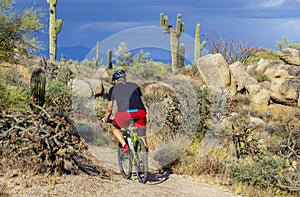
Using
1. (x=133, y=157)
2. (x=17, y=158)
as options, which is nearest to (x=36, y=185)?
(x=17, y=158)

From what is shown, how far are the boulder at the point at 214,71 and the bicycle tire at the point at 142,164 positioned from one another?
14413 millimetres

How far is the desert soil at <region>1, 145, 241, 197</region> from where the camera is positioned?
557 centimetres

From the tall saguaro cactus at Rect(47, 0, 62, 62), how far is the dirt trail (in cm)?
1500

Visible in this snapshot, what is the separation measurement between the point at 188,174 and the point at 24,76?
43.5ft

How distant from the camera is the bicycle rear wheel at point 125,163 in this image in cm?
684

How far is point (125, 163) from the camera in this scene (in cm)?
745

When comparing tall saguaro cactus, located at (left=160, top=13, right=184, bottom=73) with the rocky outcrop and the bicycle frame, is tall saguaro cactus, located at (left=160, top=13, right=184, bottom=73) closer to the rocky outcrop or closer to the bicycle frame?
the rocky outcrop

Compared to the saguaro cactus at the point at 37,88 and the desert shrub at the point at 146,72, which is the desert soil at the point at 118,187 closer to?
the saguaro cactus at the point at 37,88

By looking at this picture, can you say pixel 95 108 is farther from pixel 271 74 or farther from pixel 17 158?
pixel 271 74

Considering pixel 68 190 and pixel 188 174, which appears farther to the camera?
pixel 188 174

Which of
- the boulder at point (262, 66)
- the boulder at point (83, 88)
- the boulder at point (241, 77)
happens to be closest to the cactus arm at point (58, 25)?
the boulder at point (83, 88)

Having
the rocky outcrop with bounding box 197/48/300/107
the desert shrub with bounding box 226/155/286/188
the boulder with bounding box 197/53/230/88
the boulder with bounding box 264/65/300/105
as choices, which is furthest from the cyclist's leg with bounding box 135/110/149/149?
the boulder with bounding box 197/53/230/88

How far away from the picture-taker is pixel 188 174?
25.5 ft

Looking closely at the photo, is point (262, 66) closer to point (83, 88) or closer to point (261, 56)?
point (261, 56)
